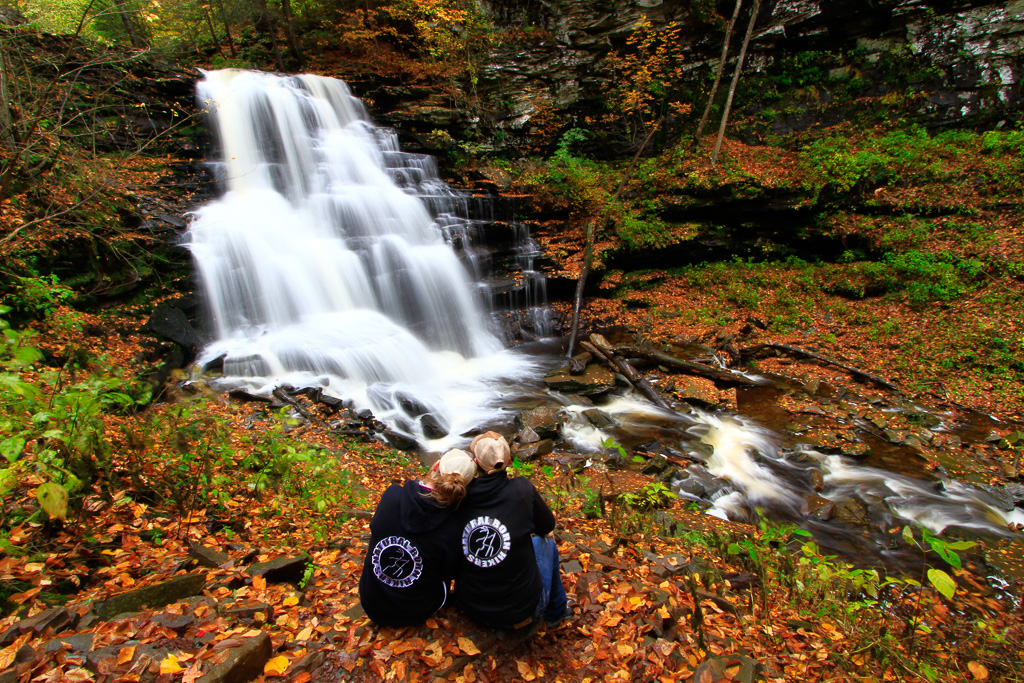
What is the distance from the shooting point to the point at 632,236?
1402 centimetres

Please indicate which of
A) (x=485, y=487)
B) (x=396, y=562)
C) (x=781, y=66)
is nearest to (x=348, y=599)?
(x=396, y=562)

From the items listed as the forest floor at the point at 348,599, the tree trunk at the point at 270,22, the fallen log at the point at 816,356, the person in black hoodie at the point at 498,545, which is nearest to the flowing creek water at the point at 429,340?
the fallen log at the point at 816,356

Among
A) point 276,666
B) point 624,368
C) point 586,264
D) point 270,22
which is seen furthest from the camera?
point 270,22

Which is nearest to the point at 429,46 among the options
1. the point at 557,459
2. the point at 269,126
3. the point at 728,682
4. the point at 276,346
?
the point at 269,126

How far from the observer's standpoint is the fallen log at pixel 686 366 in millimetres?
9859

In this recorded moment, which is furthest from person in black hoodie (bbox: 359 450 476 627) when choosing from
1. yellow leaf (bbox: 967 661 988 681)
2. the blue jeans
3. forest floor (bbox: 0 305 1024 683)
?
yellow leaf (bbox: 967 661 988 681)

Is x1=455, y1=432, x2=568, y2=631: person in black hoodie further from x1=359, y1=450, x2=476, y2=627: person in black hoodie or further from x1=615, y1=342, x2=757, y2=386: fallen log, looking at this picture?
x1=615, y1=342, x2=757, y2=386: fallen log

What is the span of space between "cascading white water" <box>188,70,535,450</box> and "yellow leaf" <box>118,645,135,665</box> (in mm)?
5188

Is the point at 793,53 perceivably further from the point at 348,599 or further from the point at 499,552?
the point at 348,599

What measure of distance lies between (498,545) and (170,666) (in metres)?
1.64

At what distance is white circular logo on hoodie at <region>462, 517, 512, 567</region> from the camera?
8.26ft

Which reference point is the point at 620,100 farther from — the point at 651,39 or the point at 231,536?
the point at 231,536

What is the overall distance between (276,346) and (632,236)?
1037 centimetres

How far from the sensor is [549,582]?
2.93 m
